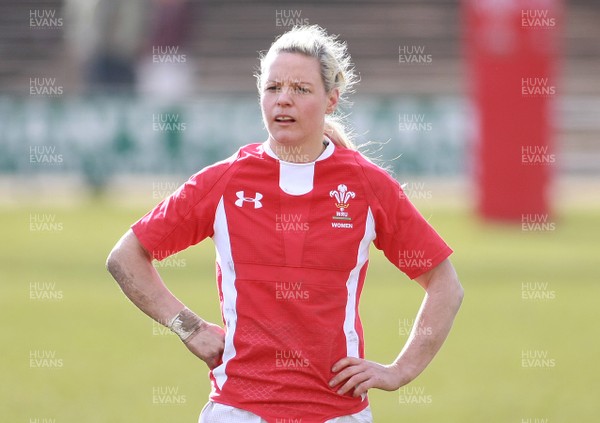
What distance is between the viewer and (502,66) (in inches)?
766

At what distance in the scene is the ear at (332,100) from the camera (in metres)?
4.95

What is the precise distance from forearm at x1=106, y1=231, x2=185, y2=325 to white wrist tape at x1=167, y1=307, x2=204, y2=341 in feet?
0.06

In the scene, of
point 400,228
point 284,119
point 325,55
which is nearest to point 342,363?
point 400,228

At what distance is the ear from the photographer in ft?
16.3

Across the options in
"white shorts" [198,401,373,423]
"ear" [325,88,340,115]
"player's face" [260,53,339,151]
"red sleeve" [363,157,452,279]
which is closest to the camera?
"white shorts" [198,401,373,423]

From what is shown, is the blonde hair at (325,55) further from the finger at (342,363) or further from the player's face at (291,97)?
the finger at (342,363)

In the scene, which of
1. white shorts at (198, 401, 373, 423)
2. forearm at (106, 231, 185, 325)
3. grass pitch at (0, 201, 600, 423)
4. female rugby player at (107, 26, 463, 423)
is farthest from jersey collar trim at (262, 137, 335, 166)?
grass pitch at (0, 201, 600, 423)

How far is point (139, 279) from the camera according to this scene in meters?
4.82

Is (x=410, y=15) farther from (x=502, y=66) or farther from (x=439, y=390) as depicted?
(x=439, y=390)

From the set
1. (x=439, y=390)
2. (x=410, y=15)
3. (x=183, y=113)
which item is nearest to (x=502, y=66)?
(x=183, y=113)

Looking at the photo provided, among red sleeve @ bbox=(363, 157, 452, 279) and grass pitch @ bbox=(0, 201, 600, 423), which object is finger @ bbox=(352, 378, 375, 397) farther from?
grass pitch @ bbox=(0, 201, 600, 423)

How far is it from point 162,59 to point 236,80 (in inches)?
147

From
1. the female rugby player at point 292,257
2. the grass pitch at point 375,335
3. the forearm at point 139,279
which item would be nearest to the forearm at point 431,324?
the female rugby player at point 292,257

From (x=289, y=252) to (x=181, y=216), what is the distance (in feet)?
1.34
